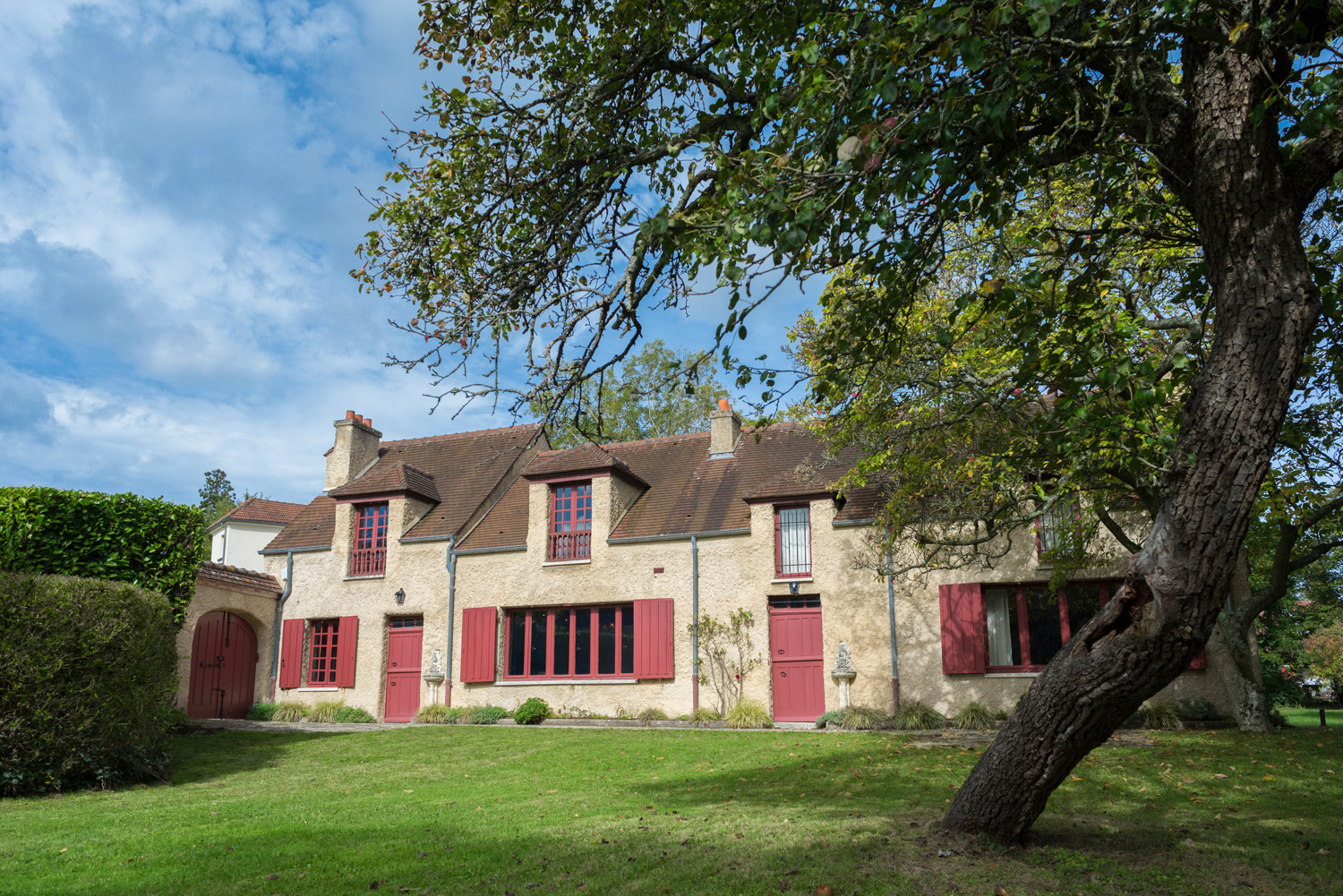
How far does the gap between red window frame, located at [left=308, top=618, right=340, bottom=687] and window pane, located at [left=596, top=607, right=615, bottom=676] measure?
633 cm

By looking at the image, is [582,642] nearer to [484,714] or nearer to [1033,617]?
[484,714]

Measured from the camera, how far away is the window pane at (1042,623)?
50.2 feet

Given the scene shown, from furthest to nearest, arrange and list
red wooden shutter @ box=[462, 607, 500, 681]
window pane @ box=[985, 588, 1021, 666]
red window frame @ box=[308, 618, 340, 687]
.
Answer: red window frame @ box=[308, 618, 340, 687]
red wooden shutter @ box=[462, 607, 500, 681]
window pane @ box=[985, 588, 1021, 666]

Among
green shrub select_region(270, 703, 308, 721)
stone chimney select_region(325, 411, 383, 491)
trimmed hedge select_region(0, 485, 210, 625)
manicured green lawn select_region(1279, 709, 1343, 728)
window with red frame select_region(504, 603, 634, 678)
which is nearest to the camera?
trimmed hedge select_region(0, 485, 210, 625)

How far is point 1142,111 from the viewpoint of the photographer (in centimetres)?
447

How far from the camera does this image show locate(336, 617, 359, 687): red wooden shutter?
62.7 ft

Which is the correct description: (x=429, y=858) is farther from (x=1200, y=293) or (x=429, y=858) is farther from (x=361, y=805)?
(x=1200, y=293)

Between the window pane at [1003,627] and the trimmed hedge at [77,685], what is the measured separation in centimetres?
1321

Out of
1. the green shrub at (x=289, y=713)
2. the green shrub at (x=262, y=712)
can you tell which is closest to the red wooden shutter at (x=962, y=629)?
the green shrub at (x=289, y=713)

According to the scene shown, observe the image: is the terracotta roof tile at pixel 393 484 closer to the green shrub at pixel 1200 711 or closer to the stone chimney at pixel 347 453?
the stone chimney at pixel 347 453

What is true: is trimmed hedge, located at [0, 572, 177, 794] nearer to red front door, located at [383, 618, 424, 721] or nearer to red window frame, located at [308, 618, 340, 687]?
red front door, located at [383, 618, 424, 721]

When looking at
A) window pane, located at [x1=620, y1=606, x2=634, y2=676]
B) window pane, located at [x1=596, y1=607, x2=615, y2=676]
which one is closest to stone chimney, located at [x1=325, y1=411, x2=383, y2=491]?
window pane, located at [x1=596, y1=607, x2=615, y2=676]

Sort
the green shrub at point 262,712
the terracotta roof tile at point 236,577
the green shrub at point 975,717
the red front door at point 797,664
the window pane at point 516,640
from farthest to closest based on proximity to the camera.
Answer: the green shrub at point 262,712 → the window pane at point 516,640 → the terracotta roof tile at point 236,577 → the red front door at point 797,664 → the green shrub at point 975,717

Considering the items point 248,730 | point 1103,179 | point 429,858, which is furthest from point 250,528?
point 1103,179
